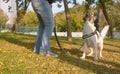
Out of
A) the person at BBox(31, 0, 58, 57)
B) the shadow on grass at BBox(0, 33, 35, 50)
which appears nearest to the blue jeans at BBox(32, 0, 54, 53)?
the person at BBox(31, 0, 58, 57)

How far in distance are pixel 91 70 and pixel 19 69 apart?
163cm

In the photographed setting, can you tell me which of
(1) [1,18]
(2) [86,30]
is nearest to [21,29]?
(1) [1,18]

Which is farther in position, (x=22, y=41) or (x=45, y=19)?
(x=22, y=41)

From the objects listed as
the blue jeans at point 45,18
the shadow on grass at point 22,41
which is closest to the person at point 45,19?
the blue jeans at point 45,18

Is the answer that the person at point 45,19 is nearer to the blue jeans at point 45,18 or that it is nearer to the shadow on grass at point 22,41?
the blue jeans at point 45,18

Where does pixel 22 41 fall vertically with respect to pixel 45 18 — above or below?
below

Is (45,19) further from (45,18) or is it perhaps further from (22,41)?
(22,41)

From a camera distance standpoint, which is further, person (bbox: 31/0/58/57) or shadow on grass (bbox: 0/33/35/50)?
shadow on grass (bbox: 0/33/35/50)

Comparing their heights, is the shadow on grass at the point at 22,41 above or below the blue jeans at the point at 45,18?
below

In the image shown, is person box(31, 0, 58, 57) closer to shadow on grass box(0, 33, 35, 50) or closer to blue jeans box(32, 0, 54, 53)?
blue jeans box(32, 0, 54, 53)

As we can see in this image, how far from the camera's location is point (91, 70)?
7.24 m

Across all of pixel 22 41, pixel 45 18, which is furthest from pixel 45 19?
pixel 22 41

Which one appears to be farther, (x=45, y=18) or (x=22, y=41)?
(x=22, y=41)

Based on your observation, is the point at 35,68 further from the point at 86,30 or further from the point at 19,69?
the point at 86,30
